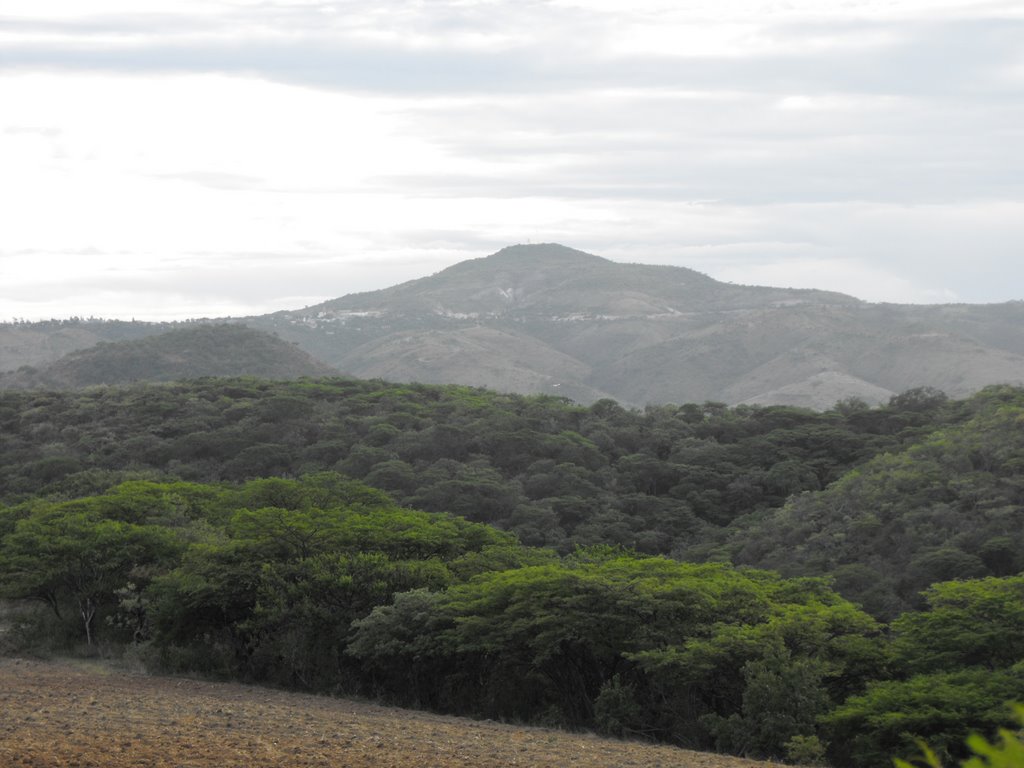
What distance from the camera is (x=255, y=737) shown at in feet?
51.1

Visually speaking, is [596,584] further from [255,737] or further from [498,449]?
[498,449]

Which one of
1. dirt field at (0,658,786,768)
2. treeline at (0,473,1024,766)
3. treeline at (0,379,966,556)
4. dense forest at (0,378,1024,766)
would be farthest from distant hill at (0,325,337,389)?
dirt field at (0,658,786,768)

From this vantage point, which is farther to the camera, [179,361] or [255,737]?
[179,361]

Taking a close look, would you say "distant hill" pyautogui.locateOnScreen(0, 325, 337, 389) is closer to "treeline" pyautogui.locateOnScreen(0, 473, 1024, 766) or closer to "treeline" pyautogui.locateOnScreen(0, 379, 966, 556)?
"treeline" pyautogui.locateOnScreen(0, 379, 966, 556)

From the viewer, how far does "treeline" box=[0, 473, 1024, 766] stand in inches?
770

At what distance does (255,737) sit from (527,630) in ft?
25.8

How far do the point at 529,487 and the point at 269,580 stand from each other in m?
26.9

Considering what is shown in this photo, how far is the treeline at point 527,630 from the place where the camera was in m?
19.5

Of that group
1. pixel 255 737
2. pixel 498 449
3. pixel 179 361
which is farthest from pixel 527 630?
pixel 179 361

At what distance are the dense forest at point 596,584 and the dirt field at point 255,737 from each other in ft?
9.45

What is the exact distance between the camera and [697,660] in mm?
20859

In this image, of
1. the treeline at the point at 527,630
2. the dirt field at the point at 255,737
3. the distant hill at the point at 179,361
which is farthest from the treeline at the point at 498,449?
the distant hill at the point at 179,361

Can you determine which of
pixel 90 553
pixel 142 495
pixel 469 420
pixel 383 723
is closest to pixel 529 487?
pixel 469 420

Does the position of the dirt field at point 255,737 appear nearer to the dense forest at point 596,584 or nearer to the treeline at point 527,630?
the treeline at point 527,630
